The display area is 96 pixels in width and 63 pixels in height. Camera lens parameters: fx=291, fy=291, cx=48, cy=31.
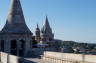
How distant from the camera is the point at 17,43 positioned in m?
32.8

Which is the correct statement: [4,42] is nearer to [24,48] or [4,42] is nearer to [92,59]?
[24,48]

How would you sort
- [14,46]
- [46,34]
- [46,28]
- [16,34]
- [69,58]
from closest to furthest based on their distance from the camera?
[69,58]
[16,34]
[14,46]
[46,34]
[46,28]

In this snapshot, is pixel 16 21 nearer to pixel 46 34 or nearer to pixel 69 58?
pixel 69 58

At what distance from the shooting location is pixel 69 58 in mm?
22578

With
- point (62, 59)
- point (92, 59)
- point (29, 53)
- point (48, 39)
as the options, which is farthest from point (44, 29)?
point (92, 59)

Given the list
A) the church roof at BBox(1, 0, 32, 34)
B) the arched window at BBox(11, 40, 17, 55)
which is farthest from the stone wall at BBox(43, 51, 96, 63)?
the church roof at BBox(1, 0, 32, 34)

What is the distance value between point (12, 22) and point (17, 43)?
2.55m

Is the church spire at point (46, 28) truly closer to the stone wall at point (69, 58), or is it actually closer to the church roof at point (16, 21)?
the church roof at point (16, 21)

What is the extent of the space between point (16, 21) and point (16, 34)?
1.55m

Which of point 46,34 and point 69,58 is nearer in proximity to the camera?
point 69,58

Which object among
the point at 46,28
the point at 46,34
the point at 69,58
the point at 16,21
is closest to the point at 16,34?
the point at 16,21

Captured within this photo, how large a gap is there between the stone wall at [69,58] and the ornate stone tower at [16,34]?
194 inches

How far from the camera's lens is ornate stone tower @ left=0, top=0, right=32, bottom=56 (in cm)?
3278

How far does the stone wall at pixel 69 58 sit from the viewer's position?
1872 centimetres
